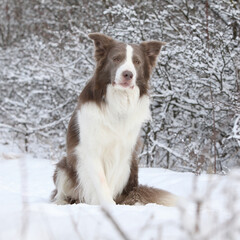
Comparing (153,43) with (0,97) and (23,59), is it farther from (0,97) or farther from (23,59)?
(0,97)

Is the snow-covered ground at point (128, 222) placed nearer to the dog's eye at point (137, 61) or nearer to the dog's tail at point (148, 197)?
the dog's tail at point (148, 197)

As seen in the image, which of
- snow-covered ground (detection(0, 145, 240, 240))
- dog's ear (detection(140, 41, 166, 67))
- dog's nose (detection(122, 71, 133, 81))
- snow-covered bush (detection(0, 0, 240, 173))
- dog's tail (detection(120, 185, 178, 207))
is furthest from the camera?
snow-covered bush (detection(0, 0, 240, 173))

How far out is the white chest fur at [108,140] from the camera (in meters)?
4.27

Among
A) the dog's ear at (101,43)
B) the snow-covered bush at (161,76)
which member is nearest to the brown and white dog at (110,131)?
the dog's ear at (101,43)

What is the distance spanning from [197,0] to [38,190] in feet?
16.4

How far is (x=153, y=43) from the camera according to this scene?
470cm

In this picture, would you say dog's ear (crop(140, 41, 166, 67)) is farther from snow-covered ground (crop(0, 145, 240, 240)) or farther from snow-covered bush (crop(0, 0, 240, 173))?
snow-covered ground (crop(0, 145, 240, 240))

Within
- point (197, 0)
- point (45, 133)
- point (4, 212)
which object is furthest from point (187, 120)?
point (4, 212)

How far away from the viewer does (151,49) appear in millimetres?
4707

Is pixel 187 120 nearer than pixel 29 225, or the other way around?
pixel 29 225

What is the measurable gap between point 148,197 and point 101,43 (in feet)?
5.60

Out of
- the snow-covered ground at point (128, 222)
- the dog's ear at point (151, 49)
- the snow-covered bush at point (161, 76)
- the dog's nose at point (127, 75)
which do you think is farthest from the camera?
the snow-covered bush at point (161, 76)

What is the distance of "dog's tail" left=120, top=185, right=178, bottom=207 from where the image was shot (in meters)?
4.40

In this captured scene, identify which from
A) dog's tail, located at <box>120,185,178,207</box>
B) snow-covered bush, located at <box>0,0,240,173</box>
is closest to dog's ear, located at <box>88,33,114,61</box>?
dog's tail, located at <box>120,185,178,207</box>
